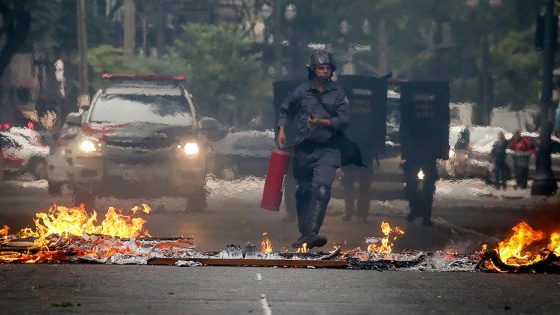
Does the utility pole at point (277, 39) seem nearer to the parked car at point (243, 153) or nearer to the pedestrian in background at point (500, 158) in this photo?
the parked car at point (243, 153)

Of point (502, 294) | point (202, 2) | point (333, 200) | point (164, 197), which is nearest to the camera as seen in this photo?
point (502, 294)

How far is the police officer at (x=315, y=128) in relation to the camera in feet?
45.7

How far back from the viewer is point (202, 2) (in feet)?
131

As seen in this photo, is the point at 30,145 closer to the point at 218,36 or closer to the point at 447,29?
the point at 218,36

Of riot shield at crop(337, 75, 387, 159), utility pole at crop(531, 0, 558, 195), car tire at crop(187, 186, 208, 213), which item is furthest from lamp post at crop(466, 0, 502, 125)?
car tire at crop(187, 186, 208, 213)

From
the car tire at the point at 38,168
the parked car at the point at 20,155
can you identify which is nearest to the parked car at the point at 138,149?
the car tire at the point at 38,168

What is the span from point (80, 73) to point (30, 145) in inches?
116

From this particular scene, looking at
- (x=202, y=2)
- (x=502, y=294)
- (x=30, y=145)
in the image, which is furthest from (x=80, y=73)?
(x=502, y=294)

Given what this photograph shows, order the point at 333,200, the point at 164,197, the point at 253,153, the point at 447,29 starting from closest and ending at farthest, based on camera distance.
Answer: the point at 164,197 < the point at 333,200 < the point at 253,153 < the point at 447,29

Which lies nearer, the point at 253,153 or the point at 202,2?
the point at 253,153

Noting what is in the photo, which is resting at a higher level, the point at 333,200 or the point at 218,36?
the point at 218,36

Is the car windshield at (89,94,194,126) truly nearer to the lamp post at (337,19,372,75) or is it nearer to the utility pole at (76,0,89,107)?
the lamp post at (337,19,372,75)

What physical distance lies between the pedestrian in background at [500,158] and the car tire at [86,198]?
14.4m

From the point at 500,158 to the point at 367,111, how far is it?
1449cm
